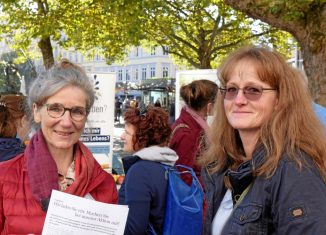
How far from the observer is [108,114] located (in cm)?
610

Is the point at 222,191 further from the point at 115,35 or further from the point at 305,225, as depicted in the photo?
the point at 115,35

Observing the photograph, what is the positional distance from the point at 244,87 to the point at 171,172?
1.40 m

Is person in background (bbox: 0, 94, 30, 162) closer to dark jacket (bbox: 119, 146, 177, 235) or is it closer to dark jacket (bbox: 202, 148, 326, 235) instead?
dark jacket (bbox: 119, 146, 177, 235)

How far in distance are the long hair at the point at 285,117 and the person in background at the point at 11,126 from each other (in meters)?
2.07

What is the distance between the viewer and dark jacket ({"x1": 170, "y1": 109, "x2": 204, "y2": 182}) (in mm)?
4316

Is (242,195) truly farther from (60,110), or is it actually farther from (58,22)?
(58,22)

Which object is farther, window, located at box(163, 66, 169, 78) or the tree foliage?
window, located at box(163, 66, 169, 78)

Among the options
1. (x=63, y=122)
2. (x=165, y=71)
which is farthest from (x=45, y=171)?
(x=165, y=71)

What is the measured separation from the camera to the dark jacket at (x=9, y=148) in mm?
3648

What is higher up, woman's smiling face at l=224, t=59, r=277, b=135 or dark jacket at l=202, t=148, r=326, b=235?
woman's smiling face at l=224, t=59, r=277, b=135

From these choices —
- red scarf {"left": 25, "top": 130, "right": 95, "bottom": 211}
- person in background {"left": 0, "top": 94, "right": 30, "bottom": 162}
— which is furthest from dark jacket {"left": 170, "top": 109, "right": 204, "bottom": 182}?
red scarf {"left": 25, "top": 130, "right": 95, "bottom": 211}

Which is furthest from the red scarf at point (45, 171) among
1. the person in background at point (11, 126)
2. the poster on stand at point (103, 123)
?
the poster on stand at point (103, 123)

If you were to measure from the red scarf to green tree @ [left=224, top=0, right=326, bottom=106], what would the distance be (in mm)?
4970

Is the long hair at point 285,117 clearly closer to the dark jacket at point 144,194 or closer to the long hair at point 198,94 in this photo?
the dark jacket at point 144,194
